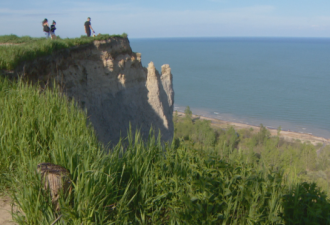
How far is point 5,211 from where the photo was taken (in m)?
2.67

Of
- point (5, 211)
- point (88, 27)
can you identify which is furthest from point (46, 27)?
point (5, 211)

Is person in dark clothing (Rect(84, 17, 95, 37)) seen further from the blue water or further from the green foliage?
the blue water

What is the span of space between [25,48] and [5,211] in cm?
591

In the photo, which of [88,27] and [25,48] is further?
[88,27]

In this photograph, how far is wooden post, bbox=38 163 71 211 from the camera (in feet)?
7.99

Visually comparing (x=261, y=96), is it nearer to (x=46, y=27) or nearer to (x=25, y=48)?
(x=46, y=27)

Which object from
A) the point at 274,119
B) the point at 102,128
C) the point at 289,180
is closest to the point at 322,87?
the point at 274,119

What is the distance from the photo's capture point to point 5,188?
2898 millimetres

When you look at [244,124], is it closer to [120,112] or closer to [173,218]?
[120,112]

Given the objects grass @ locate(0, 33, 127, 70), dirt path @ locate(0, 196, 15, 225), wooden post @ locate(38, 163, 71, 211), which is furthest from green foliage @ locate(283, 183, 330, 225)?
grass @ locate(0, 33, 127, 70)

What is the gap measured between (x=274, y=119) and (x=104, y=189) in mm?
36428

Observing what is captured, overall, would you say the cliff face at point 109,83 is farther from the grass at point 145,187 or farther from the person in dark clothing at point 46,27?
the grass at point 145,187

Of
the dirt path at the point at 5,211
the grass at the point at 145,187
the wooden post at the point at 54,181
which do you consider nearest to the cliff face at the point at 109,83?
the grass at the point at 145,187

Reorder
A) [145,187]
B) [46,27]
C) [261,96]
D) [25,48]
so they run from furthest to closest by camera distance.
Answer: [261,96]
[46,27]
[25,48]
[145,187]
